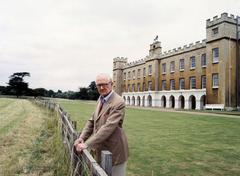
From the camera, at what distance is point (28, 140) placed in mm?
8672

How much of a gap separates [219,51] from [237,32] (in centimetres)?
348

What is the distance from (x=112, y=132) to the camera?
9.58 ft

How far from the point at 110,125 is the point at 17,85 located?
82141mm

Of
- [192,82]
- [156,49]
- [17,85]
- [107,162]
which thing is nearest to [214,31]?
[192,82]

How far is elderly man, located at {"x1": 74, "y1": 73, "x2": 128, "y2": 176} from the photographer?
9.53ft

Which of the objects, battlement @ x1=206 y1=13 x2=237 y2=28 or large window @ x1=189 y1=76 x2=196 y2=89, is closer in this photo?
battlement @ x1=206 y1=13 x2=237 y2=28

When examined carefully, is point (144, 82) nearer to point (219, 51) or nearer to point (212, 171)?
point (219, 51)

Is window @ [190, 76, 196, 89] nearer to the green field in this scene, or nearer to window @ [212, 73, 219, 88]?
window @ [212, 73, 219, 88]

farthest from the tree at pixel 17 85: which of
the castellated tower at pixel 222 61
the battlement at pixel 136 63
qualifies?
the castellated tower at pixel 222 61

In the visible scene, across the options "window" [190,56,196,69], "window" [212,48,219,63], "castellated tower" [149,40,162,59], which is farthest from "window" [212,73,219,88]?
"castellated tower" [149,40,162,59]

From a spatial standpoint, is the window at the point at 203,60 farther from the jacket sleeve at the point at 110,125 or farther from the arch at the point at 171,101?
the jacket sleeve at the point at 110,125

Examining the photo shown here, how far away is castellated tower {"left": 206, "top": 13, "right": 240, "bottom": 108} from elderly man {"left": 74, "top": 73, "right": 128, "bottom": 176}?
29268mm

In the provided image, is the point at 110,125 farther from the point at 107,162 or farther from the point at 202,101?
the point at 202,101

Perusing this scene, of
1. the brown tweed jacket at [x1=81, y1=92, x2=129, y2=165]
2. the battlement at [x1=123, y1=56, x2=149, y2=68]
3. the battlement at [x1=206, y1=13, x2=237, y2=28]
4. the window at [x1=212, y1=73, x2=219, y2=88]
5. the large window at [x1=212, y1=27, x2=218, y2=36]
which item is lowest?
the brown tweed jacket at [x1=81, y1=92, x2=129, y2=165]
